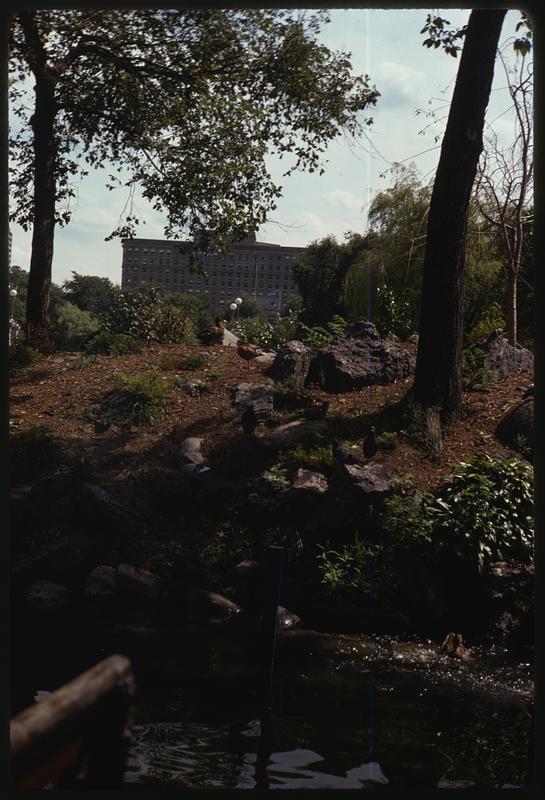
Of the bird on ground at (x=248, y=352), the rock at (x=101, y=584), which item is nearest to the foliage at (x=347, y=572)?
the rock at (x=101, y=584)

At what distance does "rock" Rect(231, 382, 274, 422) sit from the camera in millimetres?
11492

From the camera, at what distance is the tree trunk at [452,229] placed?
954 cm

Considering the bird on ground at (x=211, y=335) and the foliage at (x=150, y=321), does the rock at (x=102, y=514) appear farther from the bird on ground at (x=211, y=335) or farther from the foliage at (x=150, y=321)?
the foliage at (x=150, y=321)

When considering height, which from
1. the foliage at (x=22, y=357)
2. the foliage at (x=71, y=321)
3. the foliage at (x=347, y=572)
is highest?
the foliage at (x=71, y=321)

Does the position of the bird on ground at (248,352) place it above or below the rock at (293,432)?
above

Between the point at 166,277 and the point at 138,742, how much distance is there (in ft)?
25.3

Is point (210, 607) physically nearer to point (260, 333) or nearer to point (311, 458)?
point (311, 458)

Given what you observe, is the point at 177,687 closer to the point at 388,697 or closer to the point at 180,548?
the point at 388,697

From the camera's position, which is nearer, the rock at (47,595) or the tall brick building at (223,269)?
the rock at (47,595)

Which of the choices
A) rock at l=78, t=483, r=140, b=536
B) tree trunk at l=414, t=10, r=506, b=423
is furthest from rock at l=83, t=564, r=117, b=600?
tree trunk at l=414, t=10, r=506, b=423

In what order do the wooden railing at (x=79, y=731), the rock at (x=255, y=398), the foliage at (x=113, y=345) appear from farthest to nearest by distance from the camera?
1. the foliage at (x=113, y=345)
2. the rock at (x=255, y=398)
3. the wooden railing at (x=79, y=731)

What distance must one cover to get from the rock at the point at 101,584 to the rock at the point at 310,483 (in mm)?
2372

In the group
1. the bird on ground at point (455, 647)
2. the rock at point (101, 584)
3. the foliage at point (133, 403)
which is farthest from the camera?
the foliage at point (133, 403)

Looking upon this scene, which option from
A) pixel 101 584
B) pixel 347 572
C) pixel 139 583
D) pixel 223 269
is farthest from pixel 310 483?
pixel 223 269
